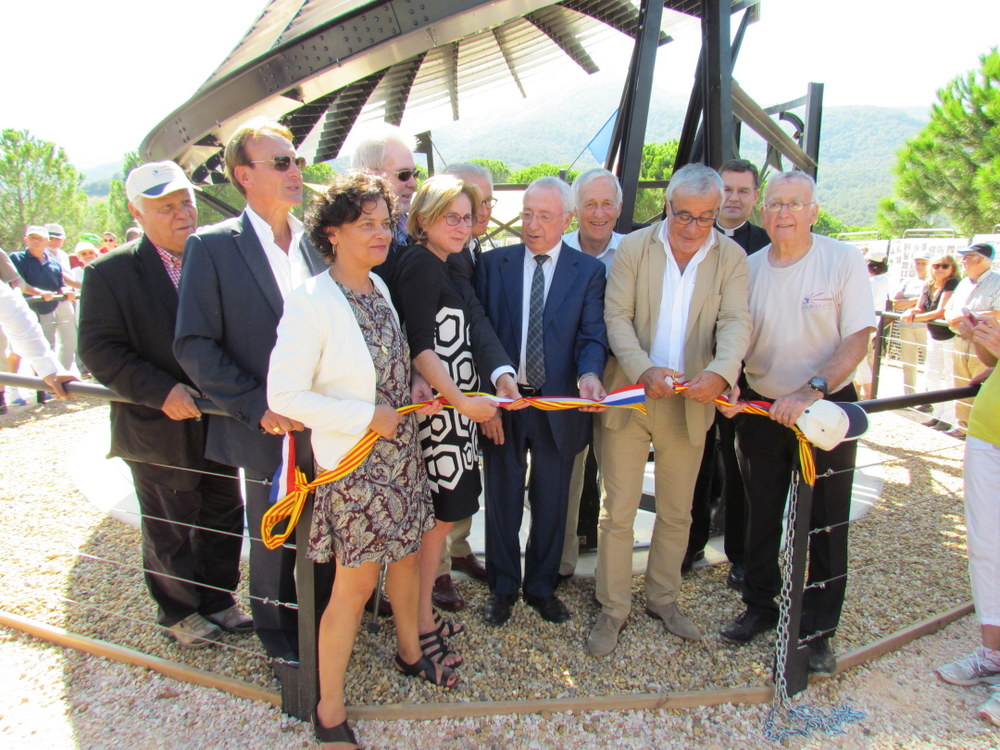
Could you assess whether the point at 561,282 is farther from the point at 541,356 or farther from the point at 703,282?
the point at 703,282

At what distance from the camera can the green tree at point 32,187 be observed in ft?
150

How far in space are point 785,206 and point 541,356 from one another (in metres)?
1.39

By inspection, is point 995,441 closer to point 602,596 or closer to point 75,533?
point 602,596

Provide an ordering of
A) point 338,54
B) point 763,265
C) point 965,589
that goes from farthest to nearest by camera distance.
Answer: point 338,54
point 965,589
point 763,265

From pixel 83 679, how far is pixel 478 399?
240cm

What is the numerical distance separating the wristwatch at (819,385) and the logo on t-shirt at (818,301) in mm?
361

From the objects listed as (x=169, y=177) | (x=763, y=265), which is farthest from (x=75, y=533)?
(x=763, y=265)

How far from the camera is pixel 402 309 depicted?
2.87 metres

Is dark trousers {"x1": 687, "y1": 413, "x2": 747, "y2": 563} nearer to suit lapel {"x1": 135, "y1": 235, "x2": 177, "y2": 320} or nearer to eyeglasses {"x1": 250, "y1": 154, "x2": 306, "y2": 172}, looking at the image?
eyeglasses {"x1": 250, "y1": 154, "x2": 306, "y2": 172}

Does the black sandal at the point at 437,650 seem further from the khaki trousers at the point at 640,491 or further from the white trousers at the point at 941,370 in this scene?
the white trousers at the point at 941,370

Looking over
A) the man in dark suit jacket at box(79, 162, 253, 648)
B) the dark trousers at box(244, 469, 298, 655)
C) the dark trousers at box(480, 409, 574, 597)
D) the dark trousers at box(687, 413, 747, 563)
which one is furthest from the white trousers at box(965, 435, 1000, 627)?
the man in dark suit jacket at box(79, 162, 253, 648)

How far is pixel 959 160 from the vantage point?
39.3 meters

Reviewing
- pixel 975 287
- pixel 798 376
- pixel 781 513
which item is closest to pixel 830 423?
pixel 798 376

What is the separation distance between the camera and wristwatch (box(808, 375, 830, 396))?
9.43ft
